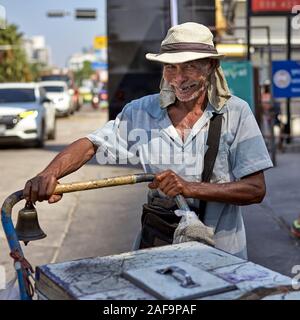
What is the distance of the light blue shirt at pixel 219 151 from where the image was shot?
2.51m

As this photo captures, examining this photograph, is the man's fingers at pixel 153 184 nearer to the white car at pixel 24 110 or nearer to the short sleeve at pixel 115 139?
the short sleeve at pixel 115 139

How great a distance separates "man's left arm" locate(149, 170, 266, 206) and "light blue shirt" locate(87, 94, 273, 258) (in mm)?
52

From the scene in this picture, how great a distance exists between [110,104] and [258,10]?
3698 millimetres

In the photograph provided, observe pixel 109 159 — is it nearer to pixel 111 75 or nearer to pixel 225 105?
pixel 225 105

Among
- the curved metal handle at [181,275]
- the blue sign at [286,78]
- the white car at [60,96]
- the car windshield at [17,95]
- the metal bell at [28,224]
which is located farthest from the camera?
the white car at [60,96]

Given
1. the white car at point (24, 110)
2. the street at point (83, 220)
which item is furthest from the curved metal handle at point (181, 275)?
the white car at point (24, 110)

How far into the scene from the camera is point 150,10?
1188 centimetres

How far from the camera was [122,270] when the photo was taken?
1887 millimetres

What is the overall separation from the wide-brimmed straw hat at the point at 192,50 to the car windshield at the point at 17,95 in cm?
1305

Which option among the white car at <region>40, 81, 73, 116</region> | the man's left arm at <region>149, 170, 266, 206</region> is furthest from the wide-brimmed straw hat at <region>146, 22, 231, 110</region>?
the white car at <region>40, 81, 73, 116</region>

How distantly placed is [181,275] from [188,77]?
3.47 ft

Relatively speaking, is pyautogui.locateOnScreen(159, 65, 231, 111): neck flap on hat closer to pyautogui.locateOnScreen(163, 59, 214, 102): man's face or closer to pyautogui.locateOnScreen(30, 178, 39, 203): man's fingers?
pyautogui.locateOnScreen(163, 59, 214, 102): man's face

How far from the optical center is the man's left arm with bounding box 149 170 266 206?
2.29 meters
